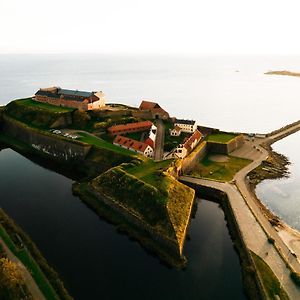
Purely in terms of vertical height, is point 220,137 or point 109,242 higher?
point 220,137

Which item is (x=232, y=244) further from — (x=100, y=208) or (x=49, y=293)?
(x=49, y=293)

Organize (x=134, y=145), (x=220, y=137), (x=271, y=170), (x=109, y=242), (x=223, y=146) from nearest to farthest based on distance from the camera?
(x=109, y=242), (x=134, y=145), (x=271, y=170), (x=223, y=146), (x=220, y=137)

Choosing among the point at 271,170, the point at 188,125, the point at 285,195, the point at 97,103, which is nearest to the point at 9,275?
the point at 285,195

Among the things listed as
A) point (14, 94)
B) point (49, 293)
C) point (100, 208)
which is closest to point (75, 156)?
point (100, 208)

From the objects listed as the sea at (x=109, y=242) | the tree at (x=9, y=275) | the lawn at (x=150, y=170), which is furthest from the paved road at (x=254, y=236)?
the tree at (x=9, y=275)

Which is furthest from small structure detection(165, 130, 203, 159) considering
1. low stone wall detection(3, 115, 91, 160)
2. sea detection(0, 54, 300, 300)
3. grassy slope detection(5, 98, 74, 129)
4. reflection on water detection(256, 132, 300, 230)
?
grassy slope detection(5, 98, 74, 129)

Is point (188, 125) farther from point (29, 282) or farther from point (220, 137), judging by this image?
point (29, 282)

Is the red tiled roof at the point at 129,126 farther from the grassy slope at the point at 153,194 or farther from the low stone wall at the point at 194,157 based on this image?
the grassy slope at the point at 153,194
